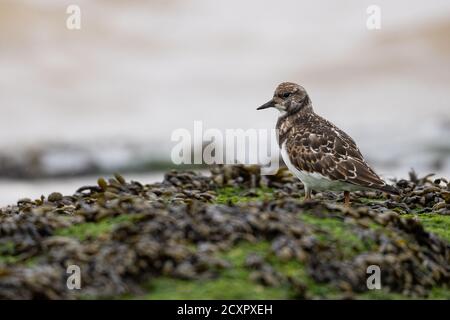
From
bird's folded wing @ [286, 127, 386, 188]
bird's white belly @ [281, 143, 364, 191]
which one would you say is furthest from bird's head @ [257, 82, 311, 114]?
bird's white belly @ [281, 143, 364, 191]

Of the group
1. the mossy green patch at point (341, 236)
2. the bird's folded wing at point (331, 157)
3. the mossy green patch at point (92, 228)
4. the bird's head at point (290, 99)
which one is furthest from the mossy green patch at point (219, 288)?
the bird's head at point (290, 99)

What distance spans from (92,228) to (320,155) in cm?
346

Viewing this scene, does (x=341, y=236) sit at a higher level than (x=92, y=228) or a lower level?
lower

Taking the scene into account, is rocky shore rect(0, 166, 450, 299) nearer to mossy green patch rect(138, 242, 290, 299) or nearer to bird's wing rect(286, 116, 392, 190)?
mossy green patch rect(138, 242, 290, 299)

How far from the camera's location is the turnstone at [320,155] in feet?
34.9

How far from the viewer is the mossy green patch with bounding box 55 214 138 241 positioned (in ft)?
28.1

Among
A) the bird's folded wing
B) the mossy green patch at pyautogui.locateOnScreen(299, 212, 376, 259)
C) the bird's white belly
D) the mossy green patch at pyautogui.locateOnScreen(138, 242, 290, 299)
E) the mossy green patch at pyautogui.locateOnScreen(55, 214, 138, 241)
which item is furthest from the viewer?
the bird's white belly

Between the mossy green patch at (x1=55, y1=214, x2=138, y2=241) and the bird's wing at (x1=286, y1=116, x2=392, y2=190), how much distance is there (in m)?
2.95

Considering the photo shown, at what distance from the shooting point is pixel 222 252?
26.3ft

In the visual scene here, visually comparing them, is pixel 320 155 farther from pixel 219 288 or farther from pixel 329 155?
pixel 219 288

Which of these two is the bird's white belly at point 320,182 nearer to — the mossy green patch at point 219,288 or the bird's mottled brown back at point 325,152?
the bird's mottled brown back at point 325,152

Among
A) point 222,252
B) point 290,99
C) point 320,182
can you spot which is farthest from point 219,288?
point 290,99
